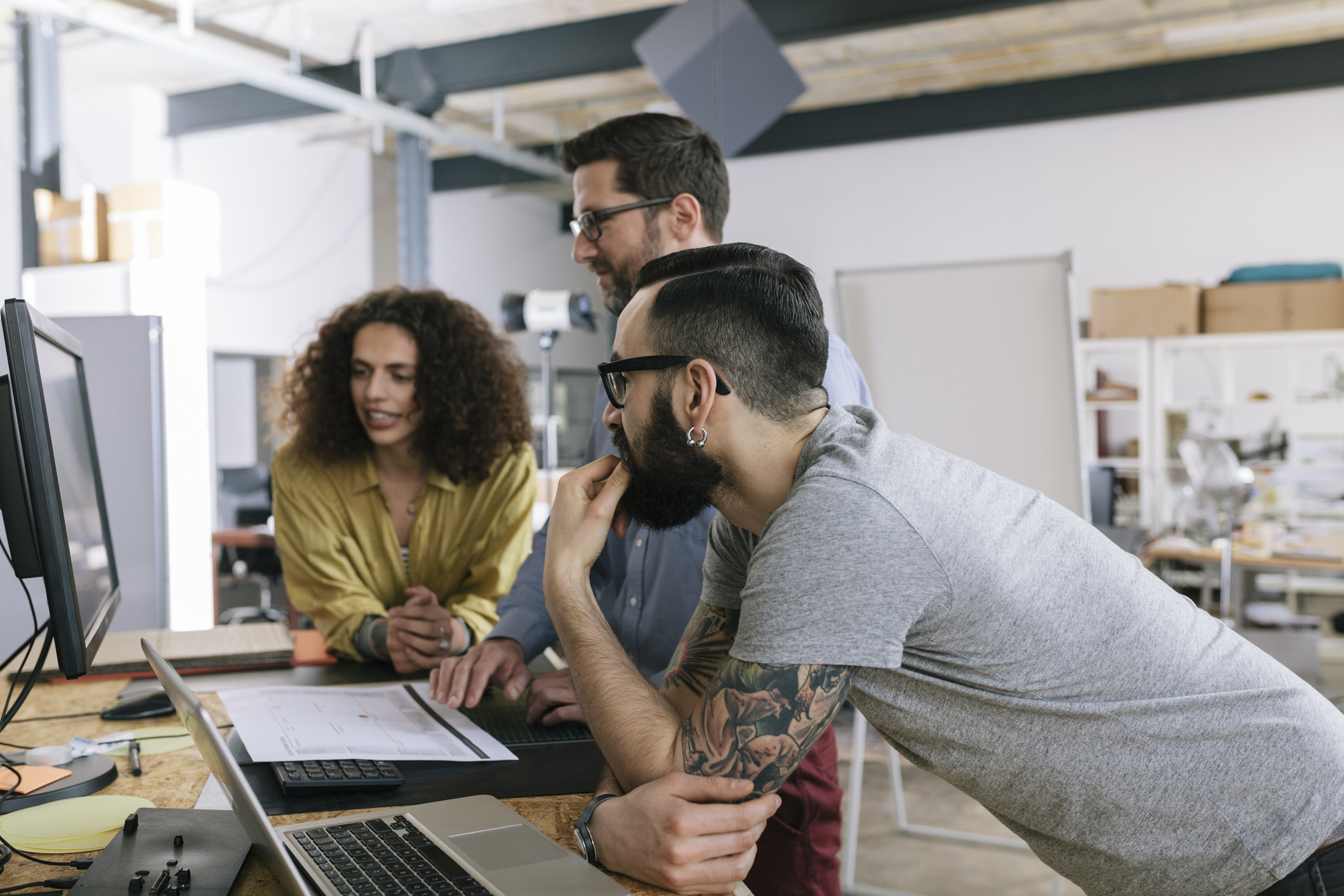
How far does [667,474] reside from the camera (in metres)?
1.13

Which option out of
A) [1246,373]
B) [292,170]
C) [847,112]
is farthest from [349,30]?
[1246,373]

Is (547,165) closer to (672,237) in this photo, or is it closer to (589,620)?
(672,237)

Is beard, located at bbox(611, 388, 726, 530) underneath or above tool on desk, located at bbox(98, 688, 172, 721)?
above

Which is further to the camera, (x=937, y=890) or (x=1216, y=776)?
(x=937, y=890)

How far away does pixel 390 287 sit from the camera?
229cm

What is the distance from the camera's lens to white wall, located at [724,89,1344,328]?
6.69m

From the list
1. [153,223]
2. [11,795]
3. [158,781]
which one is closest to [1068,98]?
[153,223]

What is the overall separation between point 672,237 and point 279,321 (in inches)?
262

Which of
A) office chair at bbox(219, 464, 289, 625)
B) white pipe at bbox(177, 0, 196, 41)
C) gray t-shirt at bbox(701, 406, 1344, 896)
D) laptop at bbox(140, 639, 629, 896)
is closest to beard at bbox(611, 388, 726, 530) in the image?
gray t-shirt at bbox(701, 406, 1344, 896)

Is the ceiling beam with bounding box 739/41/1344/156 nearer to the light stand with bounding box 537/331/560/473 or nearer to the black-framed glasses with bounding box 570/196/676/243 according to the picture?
the light stand with bounding box 537/331/560/473

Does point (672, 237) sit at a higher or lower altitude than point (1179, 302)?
lower

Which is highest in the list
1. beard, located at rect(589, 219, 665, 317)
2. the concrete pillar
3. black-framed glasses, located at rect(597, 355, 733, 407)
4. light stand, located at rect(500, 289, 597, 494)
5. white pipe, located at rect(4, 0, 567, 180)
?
white pipe, located at rect(4, 0, 567, 180)

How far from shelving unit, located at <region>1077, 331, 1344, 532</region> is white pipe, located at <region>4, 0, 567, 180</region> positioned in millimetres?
4327

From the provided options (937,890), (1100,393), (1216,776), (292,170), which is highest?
(292,170)
